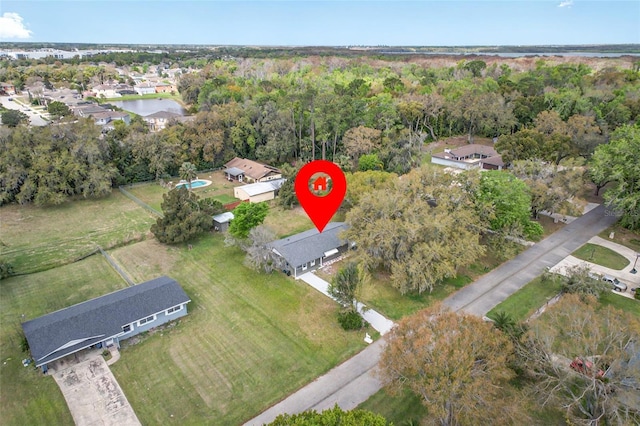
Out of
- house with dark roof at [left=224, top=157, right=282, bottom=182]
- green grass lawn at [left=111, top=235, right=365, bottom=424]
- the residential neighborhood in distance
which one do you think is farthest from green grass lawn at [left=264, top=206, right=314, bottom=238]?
house with dark roof at [left=224, top=157, right=282, bottom=182]

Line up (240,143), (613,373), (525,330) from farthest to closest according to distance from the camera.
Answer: (240,143) < (525,330) < (613,373)

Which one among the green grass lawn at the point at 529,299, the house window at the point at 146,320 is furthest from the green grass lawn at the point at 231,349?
the green grass lawn at the point at 529,299

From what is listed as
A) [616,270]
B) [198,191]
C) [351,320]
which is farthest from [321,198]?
[616,270]

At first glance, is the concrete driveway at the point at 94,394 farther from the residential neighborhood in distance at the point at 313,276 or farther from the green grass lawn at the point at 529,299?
the green grass lawn at the point at 529,299

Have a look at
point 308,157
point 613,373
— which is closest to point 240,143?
point 308,157

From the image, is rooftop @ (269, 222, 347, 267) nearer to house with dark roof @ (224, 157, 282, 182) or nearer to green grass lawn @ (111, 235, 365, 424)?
green grass lawn @ (111, 235, 365, 424)

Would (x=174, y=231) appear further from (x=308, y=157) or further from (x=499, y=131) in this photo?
(x=499, y=131)
